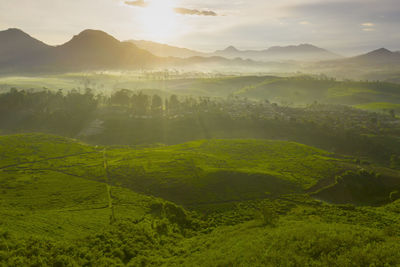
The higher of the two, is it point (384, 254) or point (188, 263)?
point (384, 254)

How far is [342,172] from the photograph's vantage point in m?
116

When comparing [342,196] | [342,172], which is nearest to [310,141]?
[342,172]

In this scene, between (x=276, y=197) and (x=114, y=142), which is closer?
(x=276, y=197)

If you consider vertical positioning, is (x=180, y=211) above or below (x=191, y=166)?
below

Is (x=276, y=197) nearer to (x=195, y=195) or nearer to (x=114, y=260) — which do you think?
(x=195, y=195)

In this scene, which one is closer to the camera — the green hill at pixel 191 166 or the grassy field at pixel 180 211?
the grassy field at pixel 180 211

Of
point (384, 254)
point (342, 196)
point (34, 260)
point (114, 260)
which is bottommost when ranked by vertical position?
point (342, 196)

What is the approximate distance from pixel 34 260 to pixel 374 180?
118 m

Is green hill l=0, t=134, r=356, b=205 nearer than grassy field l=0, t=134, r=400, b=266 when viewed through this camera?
No

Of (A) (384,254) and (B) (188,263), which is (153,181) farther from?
(A) (384,254)

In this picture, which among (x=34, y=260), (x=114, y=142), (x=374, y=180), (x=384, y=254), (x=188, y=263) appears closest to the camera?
(x=384, y=254)

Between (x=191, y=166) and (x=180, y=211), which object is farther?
(x=191, y=166)

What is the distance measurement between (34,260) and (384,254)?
5453cm

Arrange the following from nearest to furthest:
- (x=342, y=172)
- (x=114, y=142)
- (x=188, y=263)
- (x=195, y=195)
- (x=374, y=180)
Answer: (x=188, y=263) < (x=195, y=195) < (x=374, y=180) < (x=342, y=172) < (x=114, y=142)
